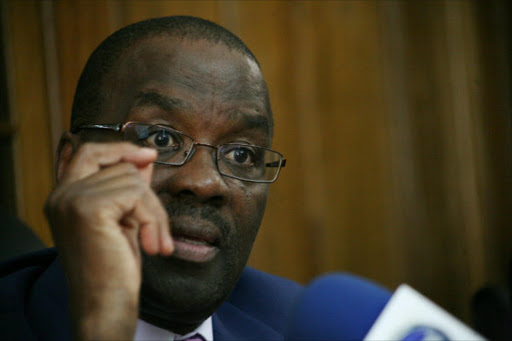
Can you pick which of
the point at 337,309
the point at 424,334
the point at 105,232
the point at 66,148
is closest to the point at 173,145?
the point at 66,148

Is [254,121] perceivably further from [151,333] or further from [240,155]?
[151,333]

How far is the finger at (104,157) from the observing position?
0.75m

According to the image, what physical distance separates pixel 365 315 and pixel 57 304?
2.26 feet

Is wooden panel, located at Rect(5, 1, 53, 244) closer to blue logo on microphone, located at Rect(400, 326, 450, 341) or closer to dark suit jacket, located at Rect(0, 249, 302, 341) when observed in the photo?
dark suit jacket, located at Rect(0, 249, 302, 341)

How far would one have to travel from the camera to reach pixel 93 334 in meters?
0.68

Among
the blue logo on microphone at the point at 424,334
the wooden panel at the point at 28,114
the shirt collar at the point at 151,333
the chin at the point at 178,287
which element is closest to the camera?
the blue logo on microphone at the point at 424,334

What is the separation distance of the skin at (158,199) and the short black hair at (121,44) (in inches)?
1.0

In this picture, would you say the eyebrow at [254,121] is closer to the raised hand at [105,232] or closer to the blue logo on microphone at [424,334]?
the raised hand at [105,232]

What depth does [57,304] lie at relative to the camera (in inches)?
41.9

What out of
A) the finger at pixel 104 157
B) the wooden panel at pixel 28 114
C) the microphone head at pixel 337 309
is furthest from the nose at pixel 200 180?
the wooden panel at pixel 28 114

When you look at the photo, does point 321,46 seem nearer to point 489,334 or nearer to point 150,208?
point 489,334

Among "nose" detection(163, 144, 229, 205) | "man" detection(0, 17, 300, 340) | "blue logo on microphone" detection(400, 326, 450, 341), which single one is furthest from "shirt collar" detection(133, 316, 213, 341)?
"blue logo on microphone" detection(400, 326, 450, 341)

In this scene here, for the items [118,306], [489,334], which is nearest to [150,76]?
[118,306]

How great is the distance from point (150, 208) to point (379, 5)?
2248mm
